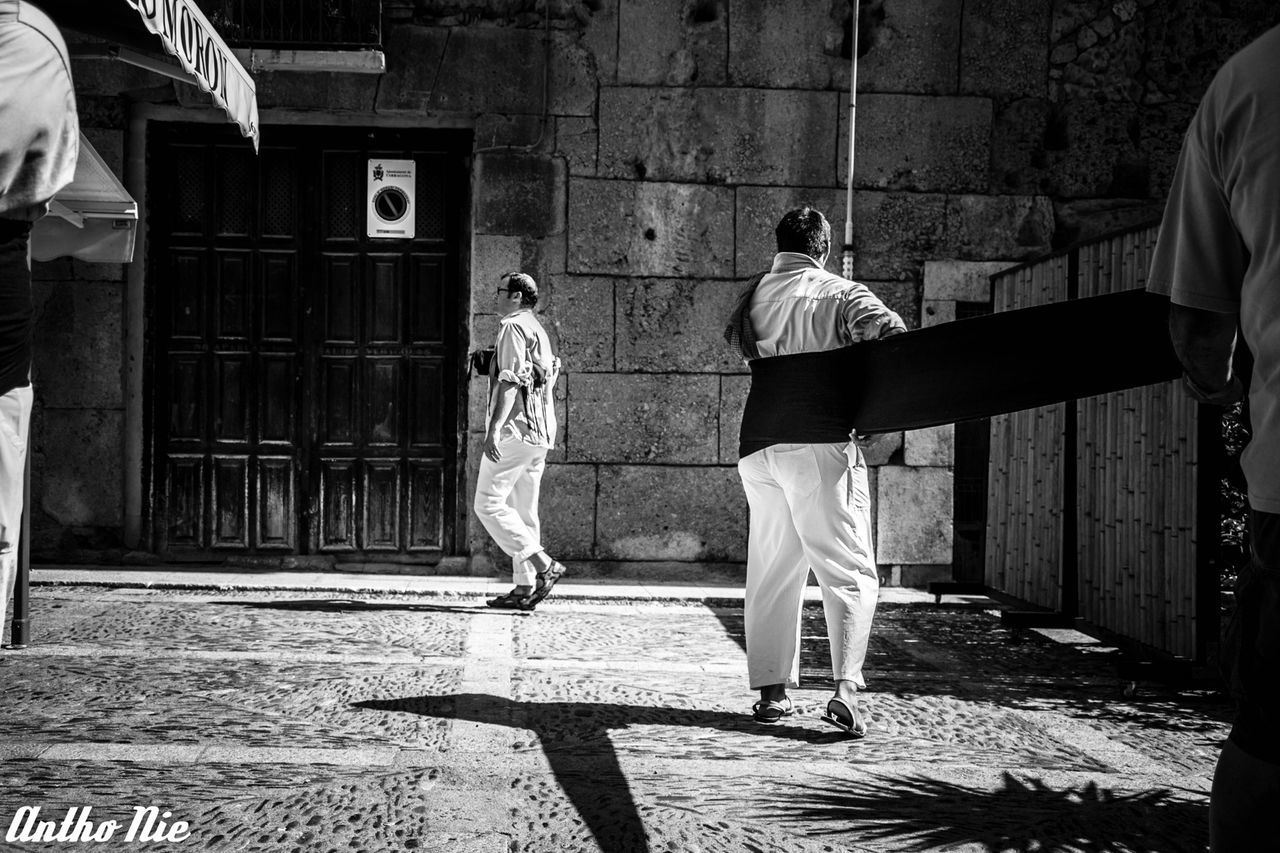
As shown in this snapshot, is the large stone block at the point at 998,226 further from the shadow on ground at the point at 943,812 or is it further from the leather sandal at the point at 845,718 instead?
the shadow on ground at the point at 943,812

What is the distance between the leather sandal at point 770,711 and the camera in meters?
Result: 4.85

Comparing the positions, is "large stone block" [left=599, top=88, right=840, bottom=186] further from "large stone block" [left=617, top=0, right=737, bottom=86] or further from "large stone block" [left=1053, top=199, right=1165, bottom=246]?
"large stone block" [left=1053, top=199, right=1165, bottom=246]

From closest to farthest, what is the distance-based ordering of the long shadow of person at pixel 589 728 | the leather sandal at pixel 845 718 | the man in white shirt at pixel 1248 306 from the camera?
the man in white shirt at pixel 1248 306 → the long shadow of person at pixel 589 728 → the leather sandal at pixel 845 718

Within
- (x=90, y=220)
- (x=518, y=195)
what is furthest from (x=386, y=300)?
(x=90, y=220)

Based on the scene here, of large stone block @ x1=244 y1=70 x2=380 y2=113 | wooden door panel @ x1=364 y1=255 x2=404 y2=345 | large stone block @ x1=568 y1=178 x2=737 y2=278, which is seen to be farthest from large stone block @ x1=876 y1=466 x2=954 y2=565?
large stone block @ x1=244 y1=70 x2=380 y2=113

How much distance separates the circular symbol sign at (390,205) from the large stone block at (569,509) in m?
2.44

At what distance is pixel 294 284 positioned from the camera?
980cm

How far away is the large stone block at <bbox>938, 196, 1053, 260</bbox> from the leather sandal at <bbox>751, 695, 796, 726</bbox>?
5.91 metres

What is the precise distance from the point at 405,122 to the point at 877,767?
714cm

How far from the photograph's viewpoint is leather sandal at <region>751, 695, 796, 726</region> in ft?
15.9

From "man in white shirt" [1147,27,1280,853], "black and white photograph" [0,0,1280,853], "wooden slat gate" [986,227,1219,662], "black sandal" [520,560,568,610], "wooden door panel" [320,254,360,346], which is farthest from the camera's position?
"wooden door panel" [320,254,360,346]

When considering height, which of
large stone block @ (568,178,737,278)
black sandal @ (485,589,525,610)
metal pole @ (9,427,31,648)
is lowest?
black sandal @ (485,589,525,610)

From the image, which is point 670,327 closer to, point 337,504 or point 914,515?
point 914,515

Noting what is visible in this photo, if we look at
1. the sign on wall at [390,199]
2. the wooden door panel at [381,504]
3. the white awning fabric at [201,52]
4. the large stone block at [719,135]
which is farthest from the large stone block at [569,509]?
the white awning fabric at [201,52]
